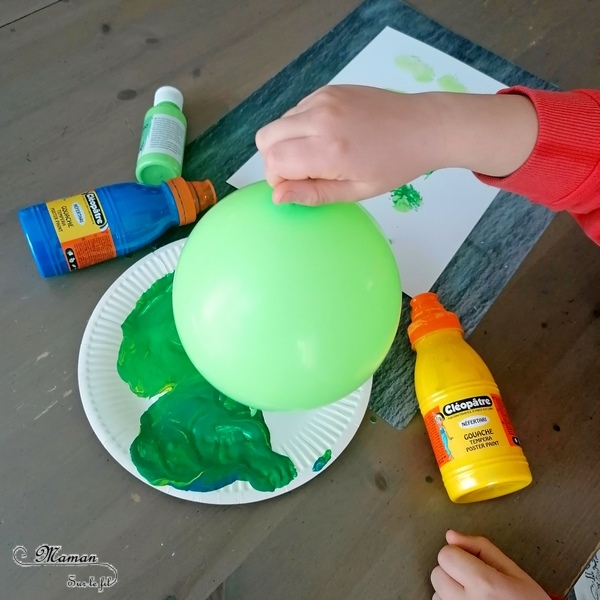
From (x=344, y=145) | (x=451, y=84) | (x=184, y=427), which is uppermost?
(x=344, y=145)

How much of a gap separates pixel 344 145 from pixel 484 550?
355mm

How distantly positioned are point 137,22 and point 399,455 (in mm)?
618

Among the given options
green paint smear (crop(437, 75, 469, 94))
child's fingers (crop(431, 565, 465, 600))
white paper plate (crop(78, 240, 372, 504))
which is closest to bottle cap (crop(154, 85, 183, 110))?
white paper plate (crop(78, 240, 372, 504))

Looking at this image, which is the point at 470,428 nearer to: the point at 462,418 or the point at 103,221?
the point at 462,418

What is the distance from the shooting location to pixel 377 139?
436 mm

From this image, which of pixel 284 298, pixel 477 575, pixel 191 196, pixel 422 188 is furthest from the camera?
pixel 422 188

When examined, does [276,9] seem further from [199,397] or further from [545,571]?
[545,571]

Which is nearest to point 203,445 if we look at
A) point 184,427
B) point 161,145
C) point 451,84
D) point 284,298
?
point 184,427

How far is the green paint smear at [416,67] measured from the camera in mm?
780

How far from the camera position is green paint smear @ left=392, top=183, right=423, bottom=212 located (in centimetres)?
69

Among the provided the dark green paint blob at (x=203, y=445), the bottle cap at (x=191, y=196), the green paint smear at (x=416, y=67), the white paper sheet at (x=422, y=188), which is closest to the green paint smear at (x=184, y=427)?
the dark green paint blob at (x=203, y=445)

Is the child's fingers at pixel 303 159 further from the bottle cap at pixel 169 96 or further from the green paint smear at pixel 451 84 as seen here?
the green paint smear at pixel 451 84

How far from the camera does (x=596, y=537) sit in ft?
1.75

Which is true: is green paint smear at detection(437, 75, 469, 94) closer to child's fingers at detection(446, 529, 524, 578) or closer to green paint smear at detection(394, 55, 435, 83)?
green paint smear at detection(394, 55, 435, 83)
